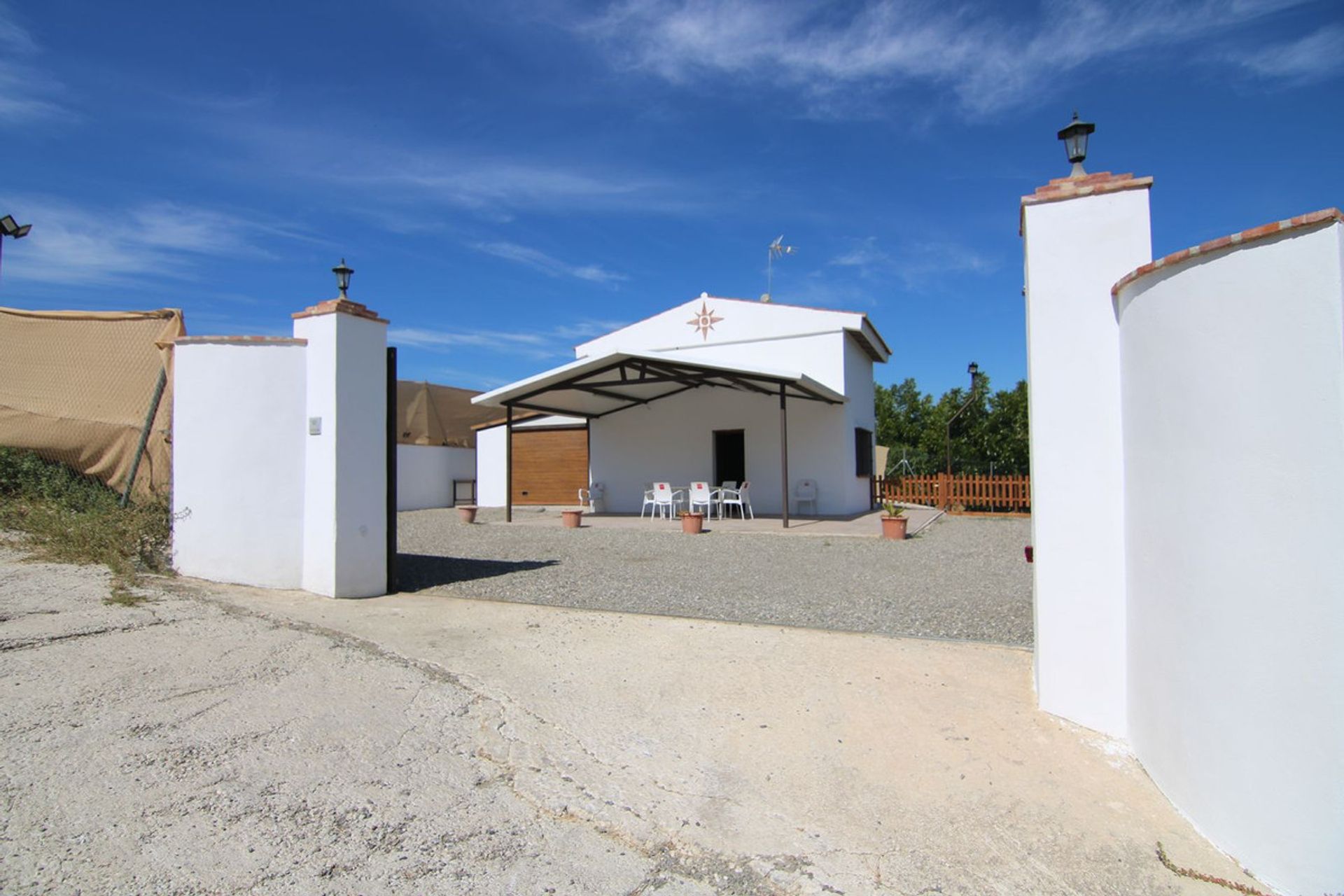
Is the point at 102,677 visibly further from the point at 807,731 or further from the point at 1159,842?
the point at 1159,842

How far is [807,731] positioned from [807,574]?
16.6 feet

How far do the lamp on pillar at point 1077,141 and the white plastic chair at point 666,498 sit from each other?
12.6 metres

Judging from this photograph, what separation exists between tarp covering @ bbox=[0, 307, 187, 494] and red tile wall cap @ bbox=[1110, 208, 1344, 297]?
910cm

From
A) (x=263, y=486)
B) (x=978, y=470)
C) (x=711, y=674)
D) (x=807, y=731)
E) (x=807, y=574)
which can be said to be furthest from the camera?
(x=978, y=470)

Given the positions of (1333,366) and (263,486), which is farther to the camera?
(263,486)

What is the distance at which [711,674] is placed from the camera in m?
4.55

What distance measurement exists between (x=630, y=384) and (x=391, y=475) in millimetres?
8465

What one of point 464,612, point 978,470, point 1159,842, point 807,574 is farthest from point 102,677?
point 978,470

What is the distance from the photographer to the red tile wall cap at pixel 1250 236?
233cm

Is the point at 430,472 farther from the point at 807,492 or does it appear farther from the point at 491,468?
the point at 807,492

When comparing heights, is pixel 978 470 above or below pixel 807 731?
above

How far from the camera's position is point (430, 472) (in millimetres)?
21172

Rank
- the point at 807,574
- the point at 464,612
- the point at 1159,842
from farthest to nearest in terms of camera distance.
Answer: the point at 807,574, the point at 464,612, the point at 1159,842

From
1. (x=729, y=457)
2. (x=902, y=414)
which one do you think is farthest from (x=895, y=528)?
(x=902, y=414)
